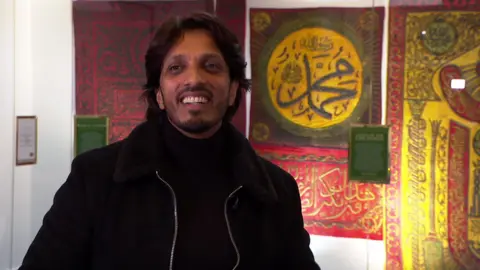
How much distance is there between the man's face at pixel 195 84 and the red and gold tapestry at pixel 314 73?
40.0 inches

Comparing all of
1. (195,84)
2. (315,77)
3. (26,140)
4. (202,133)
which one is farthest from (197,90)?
(26,140)

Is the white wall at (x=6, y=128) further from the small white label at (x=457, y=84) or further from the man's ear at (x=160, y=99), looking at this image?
the small white label at (x=457, y=84)

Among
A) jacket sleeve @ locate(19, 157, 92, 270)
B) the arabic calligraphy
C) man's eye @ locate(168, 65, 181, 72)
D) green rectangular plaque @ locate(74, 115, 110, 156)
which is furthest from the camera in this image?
green rectangular plaque @ locate(74, 115, 110, 156)

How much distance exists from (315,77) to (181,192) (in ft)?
4.09

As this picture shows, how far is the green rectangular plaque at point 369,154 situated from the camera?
7.55 ft

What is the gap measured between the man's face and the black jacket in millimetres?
108

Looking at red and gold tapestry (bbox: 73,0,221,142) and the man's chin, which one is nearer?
the man's chin

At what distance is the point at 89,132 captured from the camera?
2596 millimetres

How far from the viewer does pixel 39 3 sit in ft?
8.44

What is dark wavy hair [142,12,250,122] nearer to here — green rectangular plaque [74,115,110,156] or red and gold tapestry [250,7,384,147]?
red and gold tapestry [250,7,384,147]

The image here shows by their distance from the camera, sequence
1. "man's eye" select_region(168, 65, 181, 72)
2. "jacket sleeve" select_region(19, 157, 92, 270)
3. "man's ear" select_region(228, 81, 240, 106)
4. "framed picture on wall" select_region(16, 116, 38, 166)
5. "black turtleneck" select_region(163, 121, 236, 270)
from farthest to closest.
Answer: "framed picture on wall" select_region(16, 116, 38, 166), "man's ear" select_region(228, 81, 240, 106), "man's eye" select_region(168, 65, 181, 72), "black turtleneck" select_region(163, 121, 236, 270), "jacket sleeve" select_region(19, 157, 92, 270)

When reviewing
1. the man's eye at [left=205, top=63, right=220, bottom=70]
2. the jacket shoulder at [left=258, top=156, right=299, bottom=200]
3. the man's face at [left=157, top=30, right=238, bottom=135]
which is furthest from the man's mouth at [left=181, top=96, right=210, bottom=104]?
the jacket shoulder at [left=258, top=156, right=299, bottom=200]

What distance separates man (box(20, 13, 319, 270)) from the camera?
1273mm

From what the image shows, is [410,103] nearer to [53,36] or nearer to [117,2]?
[117,2]
